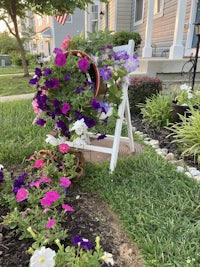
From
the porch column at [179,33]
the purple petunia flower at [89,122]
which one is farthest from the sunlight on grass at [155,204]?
the porch column at [179,33]

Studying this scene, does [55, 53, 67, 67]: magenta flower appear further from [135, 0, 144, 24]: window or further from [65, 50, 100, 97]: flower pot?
[135, 0, 144, 24]: window

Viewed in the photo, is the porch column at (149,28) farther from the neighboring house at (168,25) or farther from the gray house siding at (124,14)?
the gray house siding at (124,14)

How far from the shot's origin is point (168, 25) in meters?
8.29

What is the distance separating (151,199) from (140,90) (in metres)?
2.48

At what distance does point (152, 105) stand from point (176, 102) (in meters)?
0.34

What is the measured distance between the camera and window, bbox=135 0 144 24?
10.1 metres

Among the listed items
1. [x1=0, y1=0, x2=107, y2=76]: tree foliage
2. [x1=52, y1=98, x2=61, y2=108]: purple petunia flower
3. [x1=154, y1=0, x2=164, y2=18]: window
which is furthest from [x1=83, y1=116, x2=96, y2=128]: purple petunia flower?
[x1=154, y1=0, x2=164, y2=18]: window

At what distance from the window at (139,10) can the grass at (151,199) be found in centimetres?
934

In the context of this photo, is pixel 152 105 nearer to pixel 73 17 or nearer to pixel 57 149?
pixel 57 149

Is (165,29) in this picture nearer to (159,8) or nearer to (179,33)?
(159,8)

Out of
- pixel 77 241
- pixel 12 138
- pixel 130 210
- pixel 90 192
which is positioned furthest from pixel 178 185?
pixel 12 138

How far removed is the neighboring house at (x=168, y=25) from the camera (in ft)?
20.7

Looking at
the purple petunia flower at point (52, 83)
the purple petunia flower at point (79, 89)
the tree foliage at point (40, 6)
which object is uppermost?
the tree foliage at point (40, 6)

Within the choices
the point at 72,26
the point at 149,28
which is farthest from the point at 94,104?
the point at 72,26
